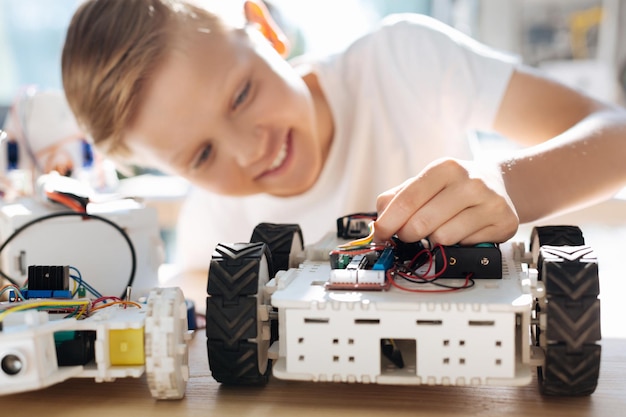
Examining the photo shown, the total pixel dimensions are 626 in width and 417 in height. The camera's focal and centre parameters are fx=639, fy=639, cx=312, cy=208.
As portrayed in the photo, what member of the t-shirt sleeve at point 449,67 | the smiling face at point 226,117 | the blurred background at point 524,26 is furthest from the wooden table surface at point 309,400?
the blurred background at point 524,26

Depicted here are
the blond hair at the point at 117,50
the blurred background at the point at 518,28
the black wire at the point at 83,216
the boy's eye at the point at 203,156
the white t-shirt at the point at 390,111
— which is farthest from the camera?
the blurred background at the point at 518,28

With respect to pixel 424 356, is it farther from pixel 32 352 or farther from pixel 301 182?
pixel 301 182

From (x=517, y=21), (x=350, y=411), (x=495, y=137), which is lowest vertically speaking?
(x=350, y=411)

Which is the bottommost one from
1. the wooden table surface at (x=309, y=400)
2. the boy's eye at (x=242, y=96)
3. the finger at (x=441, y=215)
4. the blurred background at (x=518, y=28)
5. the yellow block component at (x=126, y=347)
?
the wooden table surface at (x=309, y=400)

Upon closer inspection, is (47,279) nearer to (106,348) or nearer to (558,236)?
(106,348)

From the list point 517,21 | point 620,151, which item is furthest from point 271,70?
point 517,21

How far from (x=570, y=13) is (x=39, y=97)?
223 centimetres

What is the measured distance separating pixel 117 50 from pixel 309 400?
0.72 metres

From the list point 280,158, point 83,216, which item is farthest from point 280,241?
point 280,158

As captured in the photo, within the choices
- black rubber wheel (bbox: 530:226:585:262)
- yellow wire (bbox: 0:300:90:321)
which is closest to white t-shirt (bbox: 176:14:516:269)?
black rubber wheel (bbox: 530:226:585:262)

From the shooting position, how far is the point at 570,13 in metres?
2.75

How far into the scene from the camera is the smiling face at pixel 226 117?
107cm

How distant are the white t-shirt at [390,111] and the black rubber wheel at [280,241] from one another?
682 mm

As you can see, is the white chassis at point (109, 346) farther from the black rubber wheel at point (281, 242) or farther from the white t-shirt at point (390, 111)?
the white t-shirt at point (390, 111)
